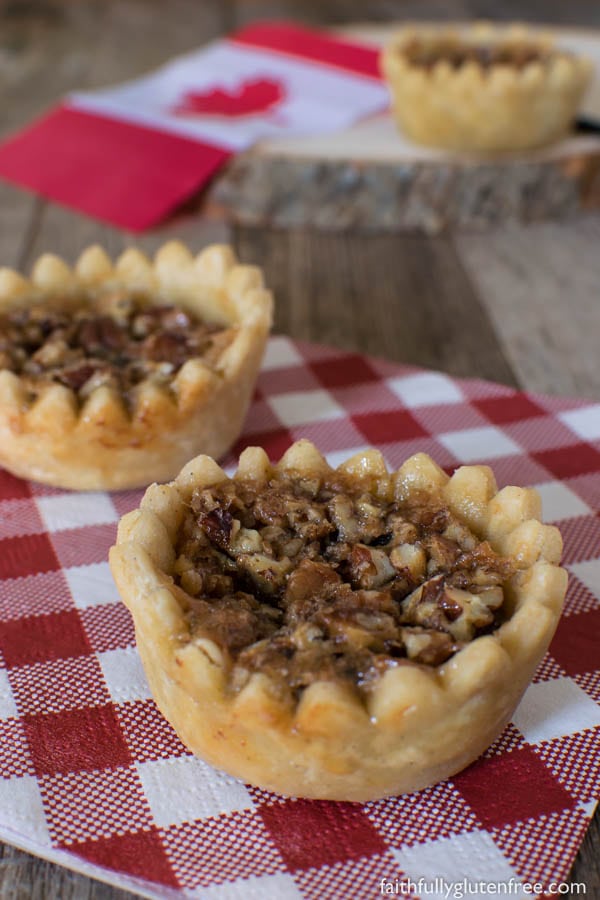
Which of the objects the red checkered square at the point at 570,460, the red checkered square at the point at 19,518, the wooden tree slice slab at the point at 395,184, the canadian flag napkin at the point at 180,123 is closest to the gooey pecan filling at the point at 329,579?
the red checkered square at the point at 19,518

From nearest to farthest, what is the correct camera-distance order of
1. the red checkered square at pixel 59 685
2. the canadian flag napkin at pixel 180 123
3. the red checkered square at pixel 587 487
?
the red checkered square at pixel 59 685
the red checkered square at pixel 587 487
the canadian flag napkin at pixel 180 123

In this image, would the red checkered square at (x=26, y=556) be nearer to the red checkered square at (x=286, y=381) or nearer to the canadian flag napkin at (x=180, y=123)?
the red checkered square at (x=286, y=381)

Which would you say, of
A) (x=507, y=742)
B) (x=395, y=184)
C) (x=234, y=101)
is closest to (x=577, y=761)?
(x=507, y=742)

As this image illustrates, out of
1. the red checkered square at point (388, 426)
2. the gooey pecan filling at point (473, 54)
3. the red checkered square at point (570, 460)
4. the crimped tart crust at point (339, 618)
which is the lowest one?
the red checkered square at point (388, 426)

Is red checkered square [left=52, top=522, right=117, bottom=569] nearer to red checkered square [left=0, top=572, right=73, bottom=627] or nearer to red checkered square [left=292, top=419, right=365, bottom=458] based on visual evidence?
red checkered square [left=0, top=572, right=73, bottom=627]

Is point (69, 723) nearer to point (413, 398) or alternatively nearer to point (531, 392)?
point (413, 398)

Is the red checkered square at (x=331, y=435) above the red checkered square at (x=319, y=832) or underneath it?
underneath

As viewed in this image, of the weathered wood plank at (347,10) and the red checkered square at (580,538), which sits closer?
the red checkered square at (580,538)
